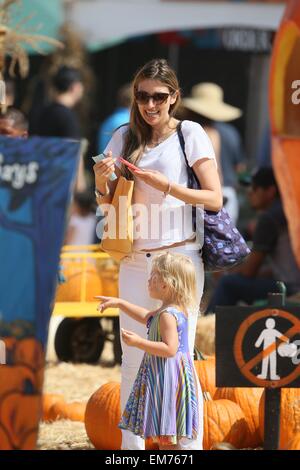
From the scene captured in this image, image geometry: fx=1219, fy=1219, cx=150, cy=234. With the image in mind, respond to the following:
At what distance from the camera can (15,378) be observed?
160 inches

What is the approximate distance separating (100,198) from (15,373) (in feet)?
3.63

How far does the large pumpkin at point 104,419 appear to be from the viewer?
5.61m

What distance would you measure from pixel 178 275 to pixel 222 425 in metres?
1.24

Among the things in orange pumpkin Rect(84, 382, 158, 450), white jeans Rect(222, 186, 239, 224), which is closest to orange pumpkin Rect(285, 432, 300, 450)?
orange pumpkin Rect(84, 382, 158, 450)

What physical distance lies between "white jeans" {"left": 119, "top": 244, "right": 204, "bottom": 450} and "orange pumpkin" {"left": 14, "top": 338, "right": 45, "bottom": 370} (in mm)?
879

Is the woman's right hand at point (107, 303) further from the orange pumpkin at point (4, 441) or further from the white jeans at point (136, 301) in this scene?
the orange pumpkin at point (4, 441)

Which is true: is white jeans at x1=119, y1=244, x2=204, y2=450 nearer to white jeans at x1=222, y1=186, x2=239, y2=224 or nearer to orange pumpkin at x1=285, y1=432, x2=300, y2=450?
orange pumpkin at x1=285, y1=432, x2=300, y2=450

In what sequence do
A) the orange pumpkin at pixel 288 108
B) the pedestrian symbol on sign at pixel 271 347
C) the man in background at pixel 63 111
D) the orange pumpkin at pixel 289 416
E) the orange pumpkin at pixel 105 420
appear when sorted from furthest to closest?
1. the man in background at pixel 63 111
2. the orange pumpkin at pixel 288 108
3. the orange pumpkin at pixel 105 420
4. the orange pumpkin at pixel 289 416
5. the pedestrian symbol on sign at pixel 271 347

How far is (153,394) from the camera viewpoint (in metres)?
4.67

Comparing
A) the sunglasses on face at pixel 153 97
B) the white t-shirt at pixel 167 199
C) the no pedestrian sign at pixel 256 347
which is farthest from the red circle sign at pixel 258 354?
the sunglasses on face at pixel 153 97

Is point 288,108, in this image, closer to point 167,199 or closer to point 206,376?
point 206,376

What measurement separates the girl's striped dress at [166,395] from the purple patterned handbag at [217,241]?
33 centimetres
